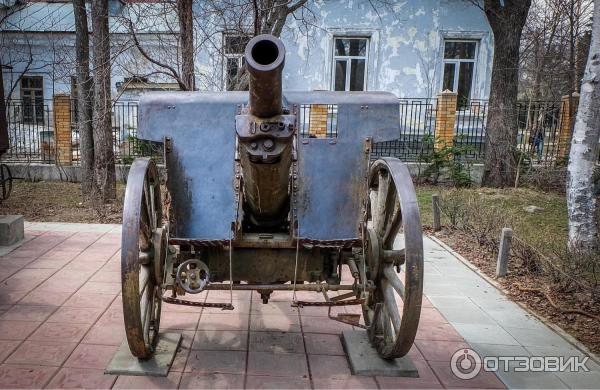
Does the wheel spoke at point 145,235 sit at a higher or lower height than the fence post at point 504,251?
higher

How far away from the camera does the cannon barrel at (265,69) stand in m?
2.22

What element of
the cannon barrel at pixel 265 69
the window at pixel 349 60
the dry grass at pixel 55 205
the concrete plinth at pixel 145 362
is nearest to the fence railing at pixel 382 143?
the dry grass at pixel 55 205

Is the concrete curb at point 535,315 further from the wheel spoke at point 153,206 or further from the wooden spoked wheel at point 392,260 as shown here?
the wheel spoke at point 153,206

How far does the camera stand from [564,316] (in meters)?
4.41

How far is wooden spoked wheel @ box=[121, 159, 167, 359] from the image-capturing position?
268 centimetres

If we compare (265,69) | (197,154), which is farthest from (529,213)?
(265,69)

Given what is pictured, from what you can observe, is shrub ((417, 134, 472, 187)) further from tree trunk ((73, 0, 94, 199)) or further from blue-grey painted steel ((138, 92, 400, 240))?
blue-grey painted steel ((138, 92, 400, 240))

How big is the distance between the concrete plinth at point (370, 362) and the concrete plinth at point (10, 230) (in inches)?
159

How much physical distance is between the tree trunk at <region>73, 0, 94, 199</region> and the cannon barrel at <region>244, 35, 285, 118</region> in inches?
266

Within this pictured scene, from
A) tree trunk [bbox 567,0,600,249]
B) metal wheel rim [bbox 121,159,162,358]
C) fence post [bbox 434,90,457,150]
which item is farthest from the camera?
fence post [bbox 434,90,457,150]

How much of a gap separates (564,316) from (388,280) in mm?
2076

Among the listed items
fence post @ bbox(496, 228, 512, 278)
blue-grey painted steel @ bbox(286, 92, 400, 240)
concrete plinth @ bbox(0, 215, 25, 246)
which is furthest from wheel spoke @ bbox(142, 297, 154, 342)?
fence post @ bbox(496, 228, 512, 278)

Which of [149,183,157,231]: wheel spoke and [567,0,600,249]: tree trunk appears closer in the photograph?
[149,183,157,231]: wheel spoke

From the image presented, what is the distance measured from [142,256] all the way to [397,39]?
44.6ft
